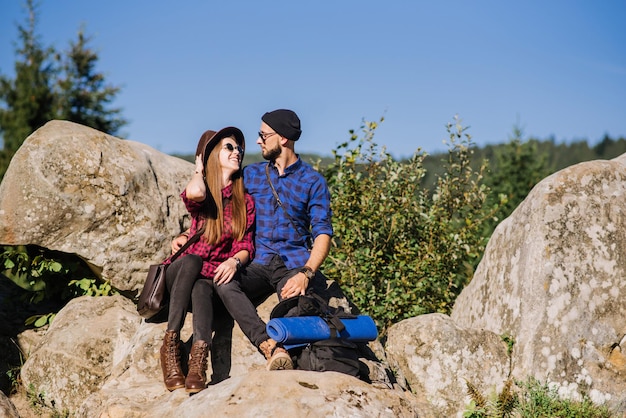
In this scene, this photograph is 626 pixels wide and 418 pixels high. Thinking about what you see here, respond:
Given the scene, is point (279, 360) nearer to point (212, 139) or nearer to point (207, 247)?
point (207, 247)

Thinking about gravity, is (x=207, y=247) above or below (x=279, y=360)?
above

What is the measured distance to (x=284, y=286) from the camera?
5.22m

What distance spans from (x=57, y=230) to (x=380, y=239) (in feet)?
12.0

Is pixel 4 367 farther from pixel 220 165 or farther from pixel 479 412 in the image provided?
pixel 479 412

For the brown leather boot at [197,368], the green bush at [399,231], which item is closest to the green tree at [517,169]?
the green bush at [399,231]

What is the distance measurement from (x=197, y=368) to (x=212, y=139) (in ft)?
6.37

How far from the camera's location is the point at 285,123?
572 centimetres

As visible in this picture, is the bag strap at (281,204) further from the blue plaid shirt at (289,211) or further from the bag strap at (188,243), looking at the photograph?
the bag strap at (188,243)

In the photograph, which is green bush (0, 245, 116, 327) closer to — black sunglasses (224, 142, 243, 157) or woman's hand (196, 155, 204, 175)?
woman's hand (196, 155, 204, 175)

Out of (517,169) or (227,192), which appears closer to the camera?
(227,192)

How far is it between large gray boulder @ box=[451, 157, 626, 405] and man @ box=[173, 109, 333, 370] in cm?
195

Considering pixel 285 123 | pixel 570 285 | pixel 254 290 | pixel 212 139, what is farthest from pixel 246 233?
pixel 570 285

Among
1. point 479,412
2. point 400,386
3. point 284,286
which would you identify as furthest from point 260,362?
point 479,412

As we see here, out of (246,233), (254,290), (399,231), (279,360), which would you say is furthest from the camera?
(399,231)
